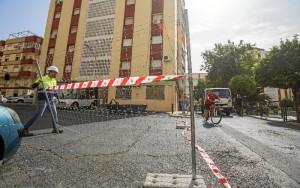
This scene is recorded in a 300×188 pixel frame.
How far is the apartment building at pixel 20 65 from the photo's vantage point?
131ft

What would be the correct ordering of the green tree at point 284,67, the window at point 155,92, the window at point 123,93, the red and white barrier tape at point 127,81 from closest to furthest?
the red and white barrier tape at point 127,81 < the green tree at point 284,67 < the window at point 155,92 < the window at point 123,93

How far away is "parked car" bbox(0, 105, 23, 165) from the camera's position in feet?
8.09

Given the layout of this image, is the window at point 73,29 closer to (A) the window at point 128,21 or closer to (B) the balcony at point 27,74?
(A) the window at point 128,21

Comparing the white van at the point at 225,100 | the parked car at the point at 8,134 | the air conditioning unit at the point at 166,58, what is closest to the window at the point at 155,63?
the air conditioning unit at the point at 166,58

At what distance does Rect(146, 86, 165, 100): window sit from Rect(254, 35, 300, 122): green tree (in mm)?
11375

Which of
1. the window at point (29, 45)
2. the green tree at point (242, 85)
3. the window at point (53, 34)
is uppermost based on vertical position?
the window at point (29, 45)

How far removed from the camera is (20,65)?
41.7 m

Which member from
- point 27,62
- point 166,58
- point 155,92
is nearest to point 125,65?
point 155,92

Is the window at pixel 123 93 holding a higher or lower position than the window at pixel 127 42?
lower

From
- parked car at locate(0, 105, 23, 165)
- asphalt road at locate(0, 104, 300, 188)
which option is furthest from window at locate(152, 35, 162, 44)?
parked car at locate(0, 105, 23, 165)

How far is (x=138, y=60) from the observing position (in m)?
24.1

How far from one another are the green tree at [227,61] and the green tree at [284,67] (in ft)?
63.1

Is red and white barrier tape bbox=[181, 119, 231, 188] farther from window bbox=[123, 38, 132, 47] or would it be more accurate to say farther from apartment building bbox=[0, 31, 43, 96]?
apartment building bbox=[0, 31, 43, 96]

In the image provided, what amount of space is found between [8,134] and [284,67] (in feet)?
45.9
